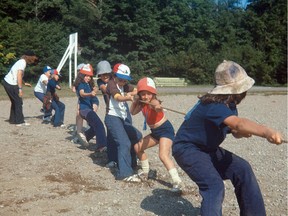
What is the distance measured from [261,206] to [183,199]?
1.17 meters

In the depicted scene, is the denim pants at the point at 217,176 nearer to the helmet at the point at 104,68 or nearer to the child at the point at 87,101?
the helmet at the point at 104,68

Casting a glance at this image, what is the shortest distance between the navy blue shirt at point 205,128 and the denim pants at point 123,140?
1922mm

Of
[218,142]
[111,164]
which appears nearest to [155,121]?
[111,164]

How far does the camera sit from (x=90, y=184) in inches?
221

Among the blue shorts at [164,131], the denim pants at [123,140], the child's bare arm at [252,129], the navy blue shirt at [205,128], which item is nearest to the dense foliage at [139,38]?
the denim pants at [123,140]

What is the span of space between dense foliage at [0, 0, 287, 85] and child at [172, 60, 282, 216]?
3088cm

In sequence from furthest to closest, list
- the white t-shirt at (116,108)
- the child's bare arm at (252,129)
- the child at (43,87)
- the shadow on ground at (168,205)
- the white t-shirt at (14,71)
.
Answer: the child at (43,87) < the white t-shirt at (14,71) < the white t-shirt at (116,108) < the shadow on ground at (168,205) < the child's bare arm at (252,129)

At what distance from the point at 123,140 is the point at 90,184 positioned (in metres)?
0.80

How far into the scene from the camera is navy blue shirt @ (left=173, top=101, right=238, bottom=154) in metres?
3.63

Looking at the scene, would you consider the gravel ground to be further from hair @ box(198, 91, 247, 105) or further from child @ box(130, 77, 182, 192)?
hair @ box(198, 91, 247, 105)

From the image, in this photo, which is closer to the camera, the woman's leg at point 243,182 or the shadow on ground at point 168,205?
the woman's leg at point 243,182

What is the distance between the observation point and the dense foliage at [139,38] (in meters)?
35.4

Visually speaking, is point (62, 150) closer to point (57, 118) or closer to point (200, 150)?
point (57, 118)

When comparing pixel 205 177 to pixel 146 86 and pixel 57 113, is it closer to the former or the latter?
pixel 146 86
